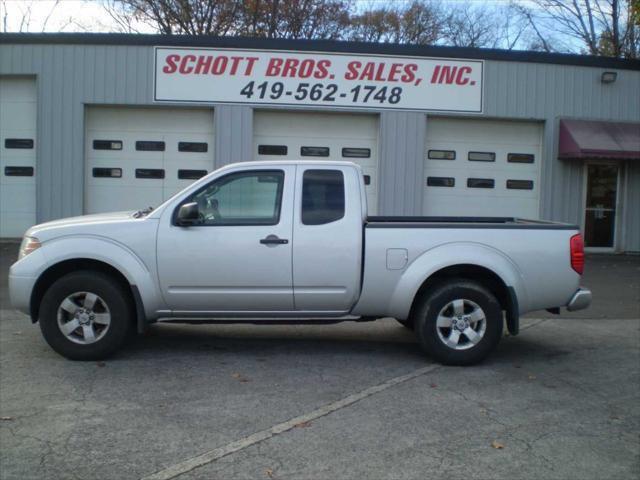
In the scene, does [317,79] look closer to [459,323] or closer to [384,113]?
[384,113]

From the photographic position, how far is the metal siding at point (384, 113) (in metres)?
15.4

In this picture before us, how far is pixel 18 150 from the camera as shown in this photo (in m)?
15.8

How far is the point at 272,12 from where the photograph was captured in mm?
31781

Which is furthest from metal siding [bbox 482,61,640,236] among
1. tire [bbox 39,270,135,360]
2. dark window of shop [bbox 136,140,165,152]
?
tire [bbox 39,270,135,360]

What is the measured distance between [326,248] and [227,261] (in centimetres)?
92

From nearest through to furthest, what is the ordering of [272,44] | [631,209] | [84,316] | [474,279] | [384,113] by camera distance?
[84,316], [474,279], [272,44], [384,113], [631,209]

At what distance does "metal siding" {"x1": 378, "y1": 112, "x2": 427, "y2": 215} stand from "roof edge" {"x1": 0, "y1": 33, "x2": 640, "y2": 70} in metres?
1.43

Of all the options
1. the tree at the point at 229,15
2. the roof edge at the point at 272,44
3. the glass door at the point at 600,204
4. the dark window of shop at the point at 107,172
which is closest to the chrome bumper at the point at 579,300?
the roof edge at the point at 272,44

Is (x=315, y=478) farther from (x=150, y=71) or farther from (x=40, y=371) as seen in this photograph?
(x=150, y=71)

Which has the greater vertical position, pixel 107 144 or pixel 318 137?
pixel 318 137

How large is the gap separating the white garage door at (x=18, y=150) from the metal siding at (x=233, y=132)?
13.5 feet

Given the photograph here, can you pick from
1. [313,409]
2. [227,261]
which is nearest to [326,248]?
[227,261]

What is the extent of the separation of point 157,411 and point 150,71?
1140 centimetres

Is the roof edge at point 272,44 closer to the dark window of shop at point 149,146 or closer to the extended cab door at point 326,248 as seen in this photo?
the dark window of shop at point 149,146
